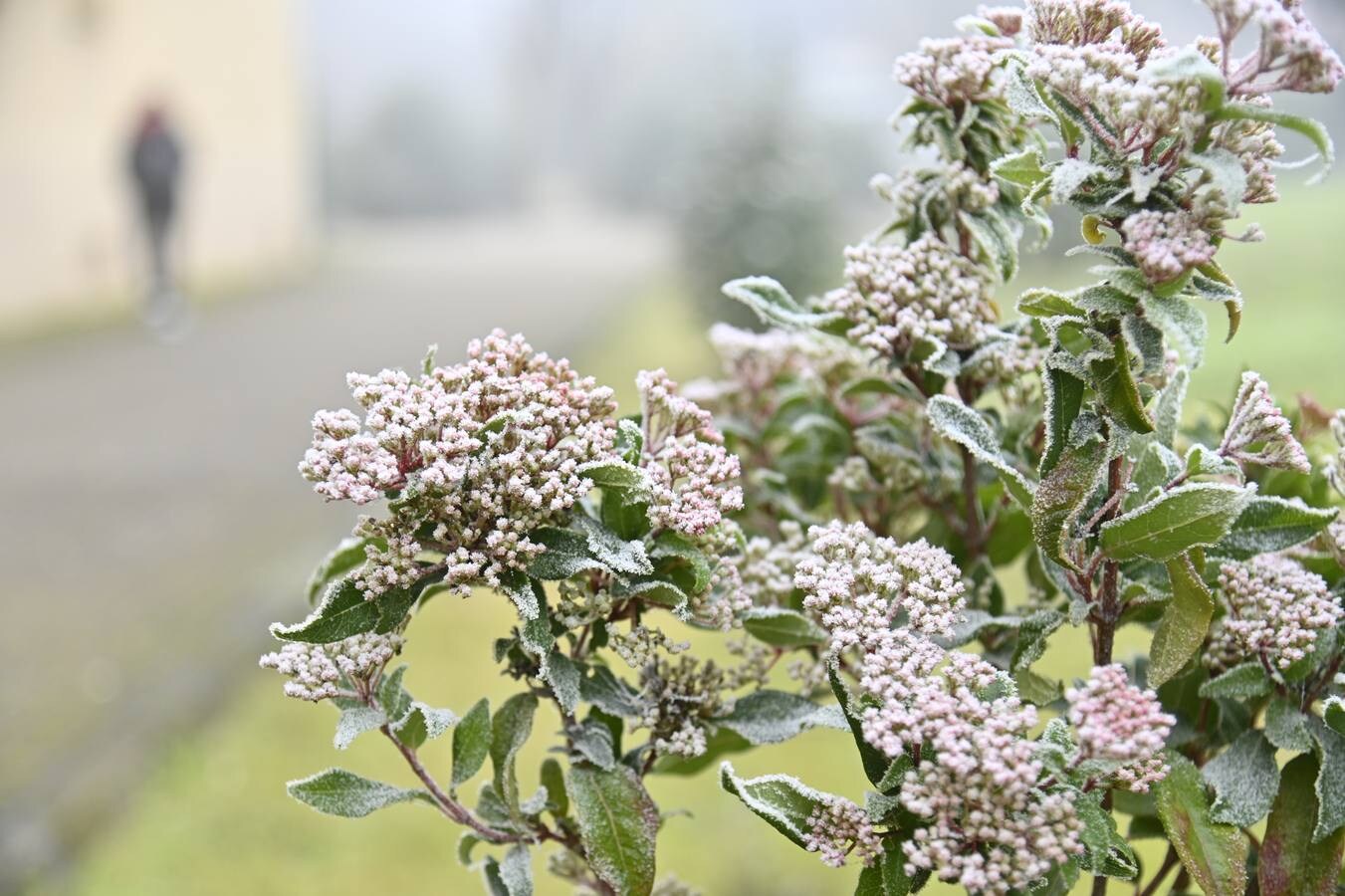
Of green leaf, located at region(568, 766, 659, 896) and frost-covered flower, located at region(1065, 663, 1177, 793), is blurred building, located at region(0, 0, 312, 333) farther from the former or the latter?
frost-covered flower, located at region(1065, 663, 1177, 793)

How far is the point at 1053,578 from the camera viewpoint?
0.71 metres

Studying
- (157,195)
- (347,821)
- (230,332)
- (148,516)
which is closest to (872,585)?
(347,821)

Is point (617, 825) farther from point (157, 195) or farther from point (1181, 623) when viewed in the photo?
point (157, 195)

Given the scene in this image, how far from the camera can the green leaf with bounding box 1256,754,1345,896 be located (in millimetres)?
682

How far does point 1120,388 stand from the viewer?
0.62 m

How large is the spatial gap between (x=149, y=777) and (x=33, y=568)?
5.74 ft

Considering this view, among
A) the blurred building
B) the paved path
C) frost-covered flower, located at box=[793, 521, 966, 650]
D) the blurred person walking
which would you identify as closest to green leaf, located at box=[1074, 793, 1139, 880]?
frost-covered flower, located at box=[793, 521, 966, 650]

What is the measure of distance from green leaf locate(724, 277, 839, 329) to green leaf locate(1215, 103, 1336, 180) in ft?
0.96

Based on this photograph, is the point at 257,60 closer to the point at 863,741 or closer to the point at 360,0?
the point at 863,741

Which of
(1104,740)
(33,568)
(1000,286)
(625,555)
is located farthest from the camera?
(33,568)

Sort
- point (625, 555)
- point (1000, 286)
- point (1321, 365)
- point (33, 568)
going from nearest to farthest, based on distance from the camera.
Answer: point (625, 555)
point (1000, 286)
point (33, 568)
point (1321, 365)

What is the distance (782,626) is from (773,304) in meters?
0.22

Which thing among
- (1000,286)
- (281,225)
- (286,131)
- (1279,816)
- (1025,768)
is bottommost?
(281,225)

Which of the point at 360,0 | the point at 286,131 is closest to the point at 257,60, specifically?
the point at 286,131
